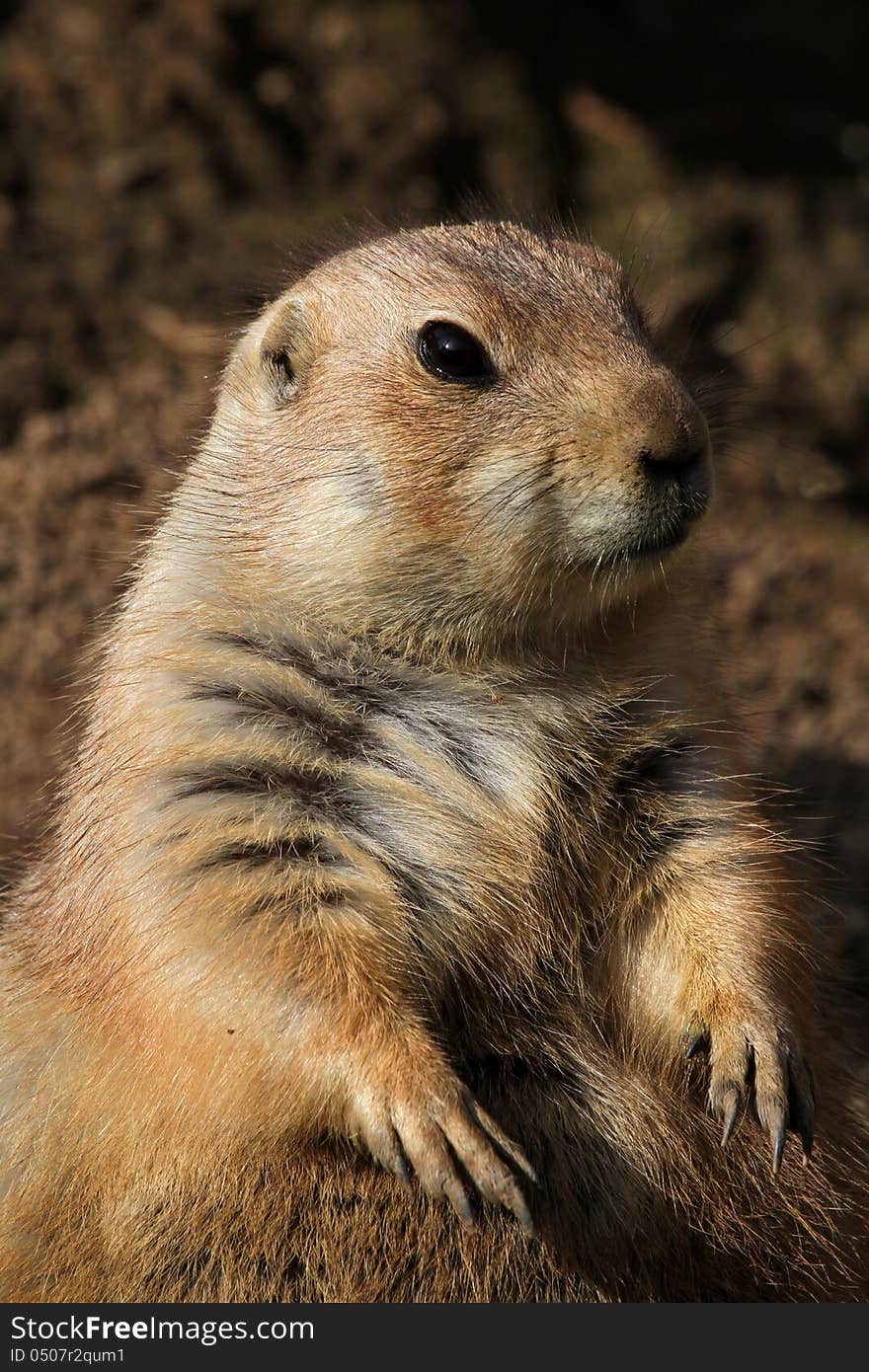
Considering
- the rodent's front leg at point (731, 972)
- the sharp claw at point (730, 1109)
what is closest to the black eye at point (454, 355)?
the rodent's front leg at point (731, 972)

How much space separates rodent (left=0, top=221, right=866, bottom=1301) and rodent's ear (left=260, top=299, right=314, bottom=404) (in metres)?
0.01

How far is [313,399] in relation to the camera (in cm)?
375

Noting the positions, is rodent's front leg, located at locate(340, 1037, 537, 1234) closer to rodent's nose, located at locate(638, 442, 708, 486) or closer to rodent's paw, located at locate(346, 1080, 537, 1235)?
rodent's paw, located at locate(346, 1080, 537, 1235)

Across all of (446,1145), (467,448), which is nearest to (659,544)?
(467,448)

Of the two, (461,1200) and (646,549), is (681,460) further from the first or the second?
(461,1200)

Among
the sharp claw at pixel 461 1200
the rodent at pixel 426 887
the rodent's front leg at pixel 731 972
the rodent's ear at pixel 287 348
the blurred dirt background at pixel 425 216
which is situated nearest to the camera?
the sharp claw at pixel 461 1200

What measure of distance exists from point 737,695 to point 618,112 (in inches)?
163

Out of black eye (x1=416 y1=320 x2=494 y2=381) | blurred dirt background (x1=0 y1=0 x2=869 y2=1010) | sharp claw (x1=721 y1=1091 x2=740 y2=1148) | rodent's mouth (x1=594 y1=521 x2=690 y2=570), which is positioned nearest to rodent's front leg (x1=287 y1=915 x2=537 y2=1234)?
sharp claw (x1=721 y1=1091 x2=740 y2=1148)

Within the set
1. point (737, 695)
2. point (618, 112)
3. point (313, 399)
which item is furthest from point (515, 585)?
point (618, 112)

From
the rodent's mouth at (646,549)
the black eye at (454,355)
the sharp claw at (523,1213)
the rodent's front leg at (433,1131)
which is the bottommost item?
the sharp claw at (523,1213)

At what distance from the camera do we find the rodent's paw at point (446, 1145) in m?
3.03

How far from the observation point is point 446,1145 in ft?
10.0

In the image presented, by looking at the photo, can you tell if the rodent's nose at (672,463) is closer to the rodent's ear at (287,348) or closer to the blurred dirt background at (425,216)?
the rodent's ear at (287,348)

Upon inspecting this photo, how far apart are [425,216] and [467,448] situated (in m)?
3.09
